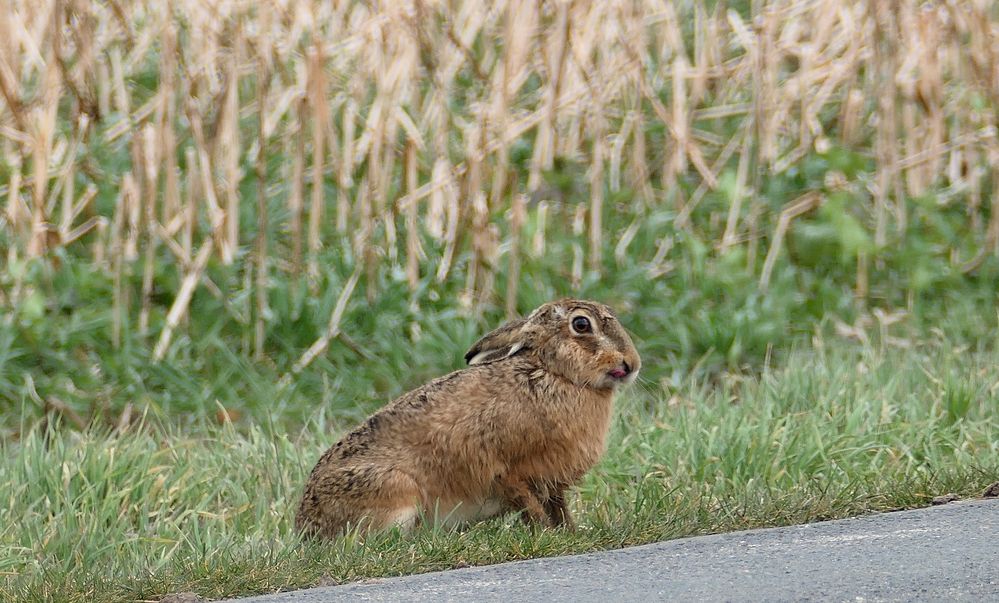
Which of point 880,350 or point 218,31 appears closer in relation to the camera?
point 880,350

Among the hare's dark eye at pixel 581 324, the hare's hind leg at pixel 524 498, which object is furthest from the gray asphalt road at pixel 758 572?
the hare's dark eye at pixel 581 324

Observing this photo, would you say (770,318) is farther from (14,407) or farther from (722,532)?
(14,407)

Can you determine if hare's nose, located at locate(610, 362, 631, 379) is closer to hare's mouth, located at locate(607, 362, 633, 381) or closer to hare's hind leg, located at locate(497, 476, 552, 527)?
hare's mouth, located at locate(607, 362, 633, 381)

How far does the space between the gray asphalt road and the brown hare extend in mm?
536

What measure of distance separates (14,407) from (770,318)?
12.8 ft

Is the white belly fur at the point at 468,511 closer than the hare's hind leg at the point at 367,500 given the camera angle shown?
No

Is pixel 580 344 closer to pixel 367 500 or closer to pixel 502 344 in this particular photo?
pixel 502 344

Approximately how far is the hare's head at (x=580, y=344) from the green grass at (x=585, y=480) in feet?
1.57

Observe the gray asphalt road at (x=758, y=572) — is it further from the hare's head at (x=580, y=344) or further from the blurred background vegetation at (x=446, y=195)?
the blurred background vegetation at (x=446, y=195)

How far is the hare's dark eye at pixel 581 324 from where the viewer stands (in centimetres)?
528

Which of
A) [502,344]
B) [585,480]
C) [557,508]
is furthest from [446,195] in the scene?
[557,508]

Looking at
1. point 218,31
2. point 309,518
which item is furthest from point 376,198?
point 309,518

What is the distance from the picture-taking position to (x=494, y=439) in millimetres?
5188

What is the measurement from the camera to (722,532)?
5.09 metres
